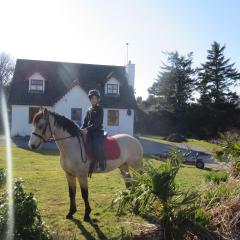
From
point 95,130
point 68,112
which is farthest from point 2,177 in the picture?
point 68,112

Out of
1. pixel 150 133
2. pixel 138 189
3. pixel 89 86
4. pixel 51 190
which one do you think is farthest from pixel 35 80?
pixel 138 189

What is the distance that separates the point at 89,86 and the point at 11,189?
108 feet

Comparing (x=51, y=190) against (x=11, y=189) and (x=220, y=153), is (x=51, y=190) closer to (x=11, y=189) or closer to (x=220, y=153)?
(x=220, y=153)

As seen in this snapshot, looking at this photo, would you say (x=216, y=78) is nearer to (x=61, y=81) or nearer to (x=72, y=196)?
(x=61, y=81)

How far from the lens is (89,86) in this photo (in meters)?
38.3

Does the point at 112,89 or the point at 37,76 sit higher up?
the point at 37,76

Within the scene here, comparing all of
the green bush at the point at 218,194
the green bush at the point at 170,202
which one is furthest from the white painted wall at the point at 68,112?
the green bush at the point at 170,202

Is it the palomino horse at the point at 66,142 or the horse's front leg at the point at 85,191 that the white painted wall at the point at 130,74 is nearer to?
the palomino horse at the point at 66,142

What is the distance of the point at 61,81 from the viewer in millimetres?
38375

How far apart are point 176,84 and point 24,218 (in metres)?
51.2

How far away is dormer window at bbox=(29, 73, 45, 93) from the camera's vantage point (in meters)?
36.6

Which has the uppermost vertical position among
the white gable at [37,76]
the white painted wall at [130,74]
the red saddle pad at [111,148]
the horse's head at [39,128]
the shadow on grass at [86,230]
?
the white painted wall at [130,74]

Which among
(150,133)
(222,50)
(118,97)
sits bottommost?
(150,133)

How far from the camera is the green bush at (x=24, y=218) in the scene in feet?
17.9
